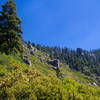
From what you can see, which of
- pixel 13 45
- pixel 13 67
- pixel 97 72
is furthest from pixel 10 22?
pixel 97 72

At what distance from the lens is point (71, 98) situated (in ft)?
41.1

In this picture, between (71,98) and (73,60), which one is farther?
(73,60)

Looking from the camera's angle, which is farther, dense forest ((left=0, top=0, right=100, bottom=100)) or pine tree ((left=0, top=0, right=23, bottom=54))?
pine tree ((left=0, top=0, right=23, bottom=54))

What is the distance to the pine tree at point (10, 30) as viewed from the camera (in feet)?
77.8

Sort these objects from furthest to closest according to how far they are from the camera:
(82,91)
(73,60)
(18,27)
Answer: (73,60) → (18,27) → (82,91)

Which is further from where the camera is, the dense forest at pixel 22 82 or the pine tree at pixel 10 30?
the pine tree at pixel 10 30

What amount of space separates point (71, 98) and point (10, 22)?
20.3 metres

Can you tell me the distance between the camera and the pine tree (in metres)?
23.7

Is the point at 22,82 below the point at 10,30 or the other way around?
below

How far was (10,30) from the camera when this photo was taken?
2433 centimetres

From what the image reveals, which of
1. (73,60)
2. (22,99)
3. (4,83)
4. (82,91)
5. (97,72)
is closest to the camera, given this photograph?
(22,99)

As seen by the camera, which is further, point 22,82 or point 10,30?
point 10,30

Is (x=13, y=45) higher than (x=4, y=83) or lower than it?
higher

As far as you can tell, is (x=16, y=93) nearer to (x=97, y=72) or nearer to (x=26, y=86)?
(x=26, y=86)
